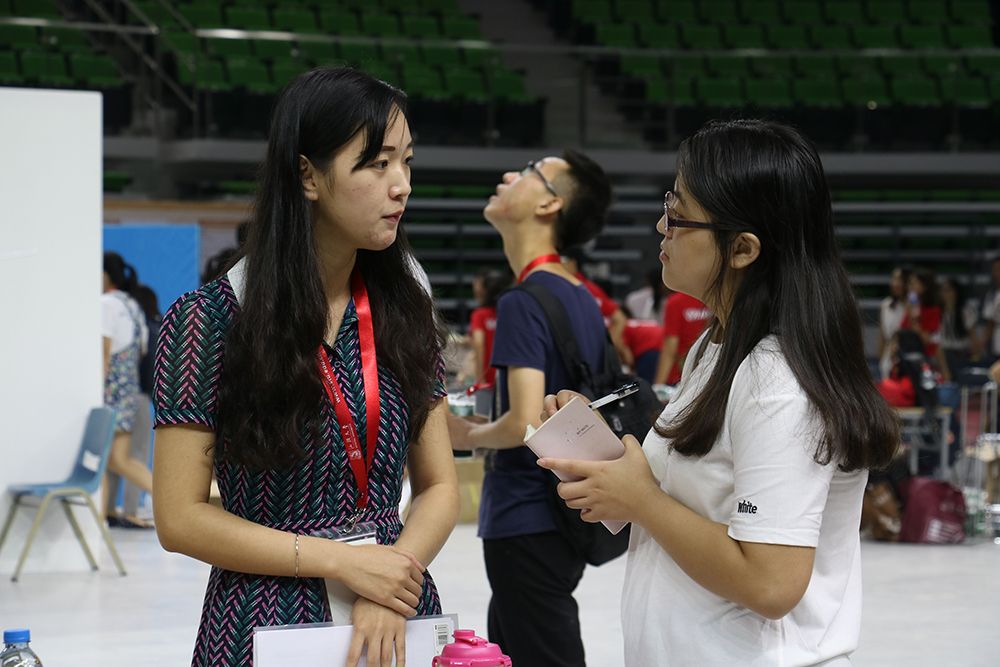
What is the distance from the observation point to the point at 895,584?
6.20 metres

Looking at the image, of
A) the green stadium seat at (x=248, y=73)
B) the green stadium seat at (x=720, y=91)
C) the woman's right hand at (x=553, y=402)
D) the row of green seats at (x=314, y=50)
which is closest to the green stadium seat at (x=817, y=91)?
the green stadium seat at (x=720, y=91)

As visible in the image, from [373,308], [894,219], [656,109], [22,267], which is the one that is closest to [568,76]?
[656,109]

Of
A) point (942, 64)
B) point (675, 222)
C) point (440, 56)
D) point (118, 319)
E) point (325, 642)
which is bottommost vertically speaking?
point (118, 319)

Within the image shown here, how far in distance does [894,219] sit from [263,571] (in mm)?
14920

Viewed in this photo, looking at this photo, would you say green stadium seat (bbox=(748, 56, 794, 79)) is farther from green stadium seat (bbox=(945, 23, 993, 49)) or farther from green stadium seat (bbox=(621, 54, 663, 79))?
green stadium seat (bbox=(945, 23, 993, 49))

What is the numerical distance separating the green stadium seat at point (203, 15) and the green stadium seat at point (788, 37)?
7061 millimetres

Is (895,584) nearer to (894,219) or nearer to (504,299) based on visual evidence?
(504,299)

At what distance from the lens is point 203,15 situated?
1509cm

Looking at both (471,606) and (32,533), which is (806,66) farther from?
(32,533)

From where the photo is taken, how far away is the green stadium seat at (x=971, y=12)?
17125mm

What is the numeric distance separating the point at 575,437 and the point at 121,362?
620 centimetres

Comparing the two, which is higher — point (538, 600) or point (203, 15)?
point (203, 15)

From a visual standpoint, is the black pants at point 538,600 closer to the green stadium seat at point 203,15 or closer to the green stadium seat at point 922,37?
the green stadium seat at point 203,15

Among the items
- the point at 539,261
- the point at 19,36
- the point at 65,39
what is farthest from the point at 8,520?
the point at 65,39
